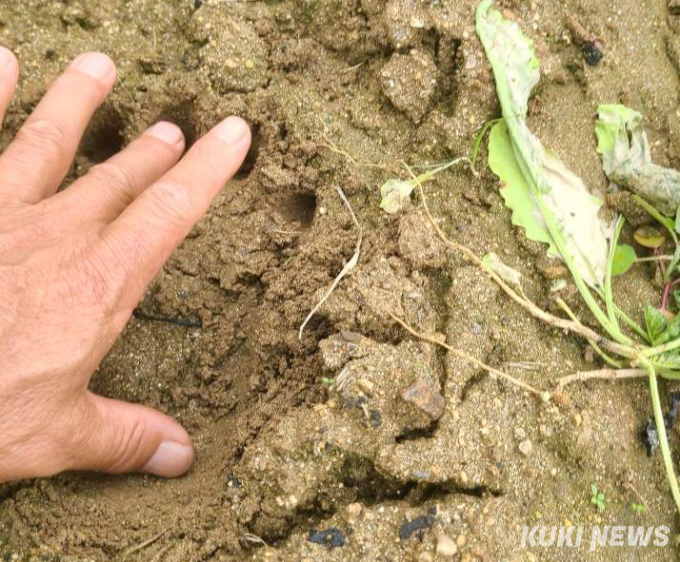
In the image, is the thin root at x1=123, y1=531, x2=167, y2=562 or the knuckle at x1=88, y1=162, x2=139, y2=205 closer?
the thin root at x1=123, y1=531, x2=167, y2=562

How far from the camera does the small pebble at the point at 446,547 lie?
1.79m

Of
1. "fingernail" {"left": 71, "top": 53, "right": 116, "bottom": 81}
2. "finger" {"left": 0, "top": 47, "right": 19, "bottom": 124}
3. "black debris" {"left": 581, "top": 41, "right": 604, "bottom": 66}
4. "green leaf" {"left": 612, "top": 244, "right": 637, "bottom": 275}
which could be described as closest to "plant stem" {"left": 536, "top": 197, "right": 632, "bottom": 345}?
"green leaf" {"left": 612, "top": 244, "right": 637, "bottom": 275}

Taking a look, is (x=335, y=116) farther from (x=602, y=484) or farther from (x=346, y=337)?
(x=602, y=484)

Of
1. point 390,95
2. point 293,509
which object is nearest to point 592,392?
point 293,509

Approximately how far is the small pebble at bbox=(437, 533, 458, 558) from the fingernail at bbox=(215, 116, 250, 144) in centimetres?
127

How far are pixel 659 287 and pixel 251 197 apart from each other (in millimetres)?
1337

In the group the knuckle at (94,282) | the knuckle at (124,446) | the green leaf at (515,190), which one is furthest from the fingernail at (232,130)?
the knuckle at (124,446)

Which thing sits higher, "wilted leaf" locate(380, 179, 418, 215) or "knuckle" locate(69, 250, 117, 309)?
"knuckle" locate(69, 250, 117, 309)

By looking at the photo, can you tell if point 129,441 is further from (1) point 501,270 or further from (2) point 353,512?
(1) point 501,270

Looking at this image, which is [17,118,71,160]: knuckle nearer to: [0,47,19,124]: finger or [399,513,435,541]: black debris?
[0,47,19,124]: finger

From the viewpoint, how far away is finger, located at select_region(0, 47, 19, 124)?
2.14 metres

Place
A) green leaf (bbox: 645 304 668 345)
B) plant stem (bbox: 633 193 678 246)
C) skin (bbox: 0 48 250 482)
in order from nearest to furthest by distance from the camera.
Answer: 1. skin (bbox: 0 48 250 482)
2. green leaf (bbox: 645 304 668 345)
3. plant stem (bbox: 633 193 678 246)

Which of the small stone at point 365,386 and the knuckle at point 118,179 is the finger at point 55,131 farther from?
the small stone at point 365,386

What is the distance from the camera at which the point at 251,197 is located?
2.28m
